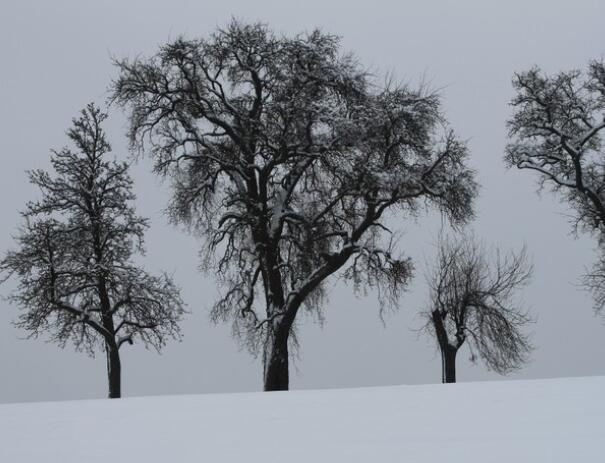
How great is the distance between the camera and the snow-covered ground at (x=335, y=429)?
4449mm

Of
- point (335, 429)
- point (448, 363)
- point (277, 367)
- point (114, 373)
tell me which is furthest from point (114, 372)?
point (335, 429)

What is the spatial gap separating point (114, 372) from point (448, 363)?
12166 millimetres

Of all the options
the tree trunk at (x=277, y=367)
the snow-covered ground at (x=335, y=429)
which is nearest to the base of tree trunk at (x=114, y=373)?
the tree trunk at (x=277, y=367)

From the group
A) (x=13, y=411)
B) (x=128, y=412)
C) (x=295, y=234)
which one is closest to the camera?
(x=128, y=412)

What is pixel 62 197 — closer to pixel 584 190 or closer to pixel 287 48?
Result: pixel 287 48

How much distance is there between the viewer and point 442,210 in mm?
23109

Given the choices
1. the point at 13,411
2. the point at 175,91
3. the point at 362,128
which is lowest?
the point at 13,411

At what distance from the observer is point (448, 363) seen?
2584cm

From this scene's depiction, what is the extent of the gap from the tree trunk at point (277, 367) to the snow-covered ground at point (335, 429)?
13.6 m

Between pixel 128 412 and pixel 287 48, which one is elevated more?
pixel 287 48

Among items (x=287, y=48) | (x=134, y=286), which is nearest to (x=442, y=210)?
(x=287, y=48)

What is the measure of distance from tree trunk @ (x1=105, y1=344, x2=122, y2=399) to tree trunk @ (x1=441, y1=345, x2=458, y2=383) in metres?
11.7

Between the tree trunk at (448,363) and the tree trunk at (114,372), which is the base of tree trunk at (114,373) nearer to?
the tree trunk at (114,372)

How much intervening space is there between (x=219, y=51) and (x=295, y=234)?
21.9 ft
